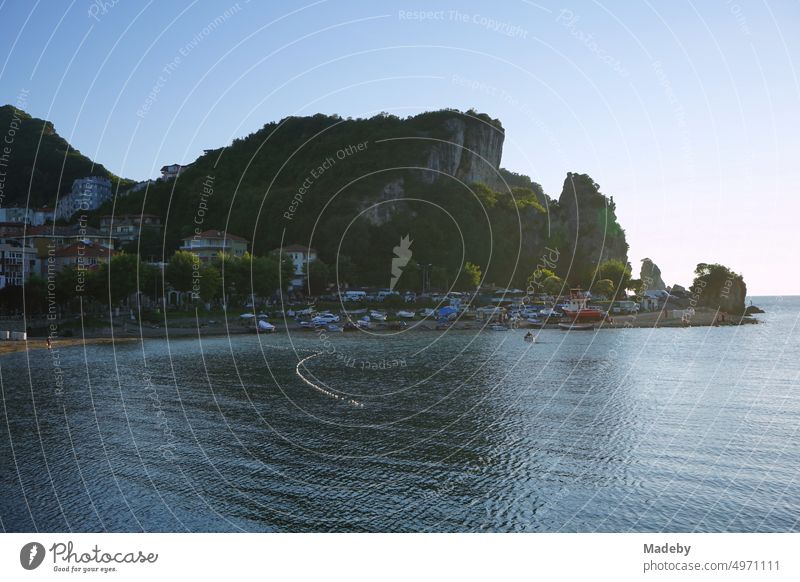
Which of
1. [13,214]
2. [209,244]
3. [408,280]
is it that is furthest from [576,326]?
[13,214]

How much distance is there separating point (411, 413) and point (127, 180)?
186 meters

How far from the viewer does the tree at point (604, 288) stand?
452ft

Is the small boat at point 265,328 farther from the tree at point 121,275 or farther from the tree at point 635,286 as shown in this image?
the tree at point 635,286

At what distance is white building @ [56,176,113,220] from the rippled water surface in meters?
122

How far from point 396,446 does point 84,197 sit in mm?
159790

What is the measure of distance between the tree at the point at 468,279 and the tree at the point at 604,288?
2749cm

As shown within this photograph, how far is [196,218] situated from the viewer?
459ft

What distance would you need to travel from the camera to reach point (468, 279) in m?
132

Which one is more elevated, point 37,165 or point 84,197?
point 37,165

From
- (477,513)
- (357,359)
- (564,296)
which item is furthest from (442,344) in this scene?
(564,296)

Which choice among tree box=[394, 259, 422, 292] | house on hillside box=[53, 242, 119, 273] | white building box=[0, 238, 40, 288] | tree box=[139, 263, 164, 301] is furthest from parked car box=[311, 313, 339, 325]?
white building box=[0, 238, 40, 288]

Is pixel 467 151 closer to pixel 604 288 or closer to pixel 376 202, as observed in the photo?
pixel 376 202

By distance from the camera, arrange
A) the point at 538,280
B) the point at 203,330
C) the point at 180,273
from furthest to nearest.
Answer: the point at 538,280 < the point at 180,273 < the point at 203,330

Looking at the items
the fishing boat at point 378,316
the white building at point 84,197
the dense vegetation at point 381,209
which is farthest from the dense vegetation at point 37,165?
the fishing boat at point 378,316
